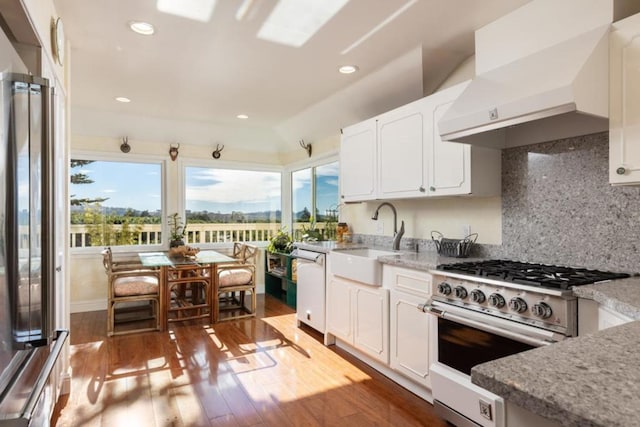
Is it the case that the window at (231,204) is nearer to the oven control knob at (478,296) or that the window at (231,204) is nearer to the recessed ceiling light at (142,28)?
the recessed ceiling light at (142,28)

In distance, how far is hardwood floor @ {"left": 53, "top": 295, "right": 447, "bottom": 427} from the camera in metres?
2.27

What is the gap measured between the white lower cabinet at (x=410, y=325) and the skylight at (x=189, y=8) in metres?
2.05

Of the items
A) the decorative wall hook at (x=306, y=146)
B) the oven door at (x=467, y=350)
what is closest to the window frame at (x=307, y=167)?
the decorative wall hook at (x=306, y=146)

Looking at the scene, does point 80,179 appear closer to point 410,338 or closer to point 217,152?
point 217,152

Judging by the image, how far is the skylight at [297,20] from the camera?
223cm

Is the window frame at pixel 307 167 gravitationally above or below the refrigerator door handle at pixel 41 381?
above

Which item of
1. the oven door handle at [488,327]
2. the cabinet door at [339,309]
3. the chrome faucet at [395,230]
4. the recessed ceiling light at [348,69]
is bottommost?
the cabinet door at [339,309]

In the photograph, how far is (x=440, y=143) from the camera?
2658 millimetres

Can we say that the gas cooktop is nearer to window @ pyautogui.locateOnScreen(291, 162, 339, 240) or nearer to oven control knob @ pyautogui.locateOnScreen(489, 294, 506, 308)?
oven control knob @ pyautogui.locateOnScreen(489, 294, 506, 308)

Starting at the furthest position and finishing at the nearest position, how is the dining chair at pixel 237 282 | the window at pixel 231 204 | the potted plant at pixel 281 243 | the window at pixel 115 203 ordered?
1. the window at pixel 231 204
2. the potted plant at pixel 281 243
3. the window at pixel 115 203
4. the dining chair at pixel 237 282

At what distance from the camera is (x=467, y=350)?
205cm

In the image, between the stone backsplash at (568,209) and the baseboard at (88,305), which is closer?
the stone backsplash at (568,209)

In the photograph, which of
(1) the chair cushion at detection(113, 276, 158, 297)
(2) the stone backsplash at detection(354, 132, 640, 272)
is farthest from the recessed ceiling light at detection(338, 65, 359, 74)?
(1) the chair cushion at detection(113, 276, 158, 297)

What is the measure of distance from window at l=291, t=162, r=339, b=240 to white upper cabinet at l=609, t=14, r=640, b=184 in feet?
10.5
